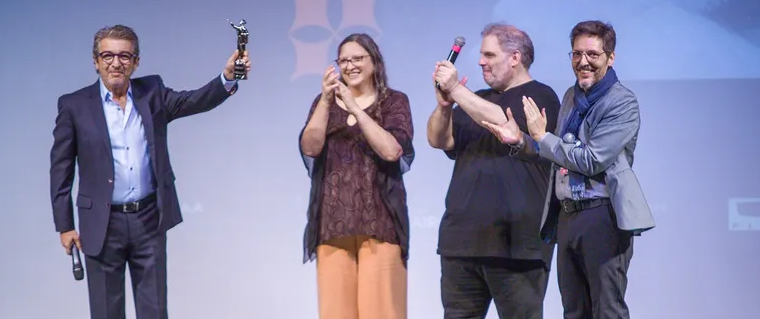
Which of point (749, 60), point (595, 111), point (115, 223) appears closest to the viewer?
point (595, 111)

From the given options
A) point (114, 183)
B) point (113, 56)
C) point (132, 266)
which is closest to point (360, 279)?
point (132, 266)

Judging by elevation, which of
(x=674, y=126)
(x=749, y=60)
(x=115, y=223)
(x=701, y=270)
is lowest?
(x=701, y=270)

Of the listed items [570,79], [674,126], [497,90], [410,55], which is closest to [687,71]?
[674,126]

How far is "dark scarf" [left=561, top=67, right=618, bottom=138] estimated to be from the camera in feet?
9.99

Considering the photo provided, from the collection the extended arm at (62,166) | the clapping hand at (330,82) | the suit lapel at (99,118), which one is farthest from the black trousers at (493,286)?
the extended arm at (62,166)

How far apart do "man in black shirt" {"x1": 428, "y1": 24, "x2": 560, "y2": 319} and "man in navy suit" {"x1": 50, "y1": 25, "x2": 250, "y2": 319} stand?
102cm

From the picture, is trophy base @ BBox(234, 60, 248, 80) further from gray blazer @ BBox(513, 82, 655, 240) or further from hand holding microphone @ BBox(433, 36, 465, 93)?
gray blazer @ BBox(513, 82, 655, 240)

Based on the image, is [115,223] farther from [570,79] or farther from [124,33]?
[570,79]

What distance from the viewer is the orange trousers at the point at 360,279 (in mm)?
3398

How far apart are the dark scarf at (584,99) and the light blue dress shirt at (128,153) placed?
148 centimetres

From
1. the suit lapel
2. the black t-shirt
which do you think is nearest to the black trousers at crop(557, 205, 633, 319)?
the black t-shirt

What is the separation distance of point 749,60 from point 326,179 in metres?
2.46

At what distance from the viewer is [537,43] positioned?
4742 millimetres

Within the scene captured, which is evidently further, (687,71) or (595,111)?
(687,71)
